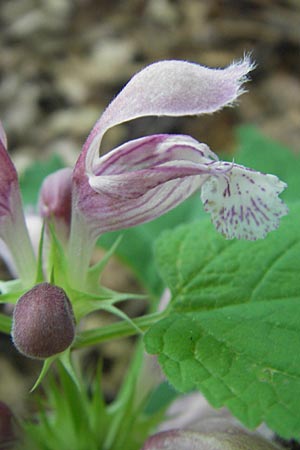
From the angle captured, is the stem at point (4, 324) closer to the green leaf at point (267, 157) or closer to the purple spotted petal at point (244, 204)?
the purple spotted petal at point (244, 204)

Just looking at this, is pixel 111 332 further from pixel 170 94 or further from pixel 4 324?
pixel 170 94

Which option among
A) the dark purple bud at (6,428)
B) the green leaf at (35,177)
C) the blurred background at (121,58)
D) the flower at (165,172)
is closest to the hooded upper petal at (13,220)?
the flower at (165,172)

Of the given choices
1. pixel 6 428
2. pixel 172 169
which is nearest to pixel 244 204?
pixel 172 169

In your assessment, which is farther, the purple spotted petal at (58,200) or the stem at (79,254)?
the purple spotted petal at (58,200)

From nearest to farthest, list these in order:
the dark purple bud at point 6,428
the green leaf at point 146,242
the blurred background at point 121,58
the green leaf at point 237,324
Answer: the green leaf at point 237,324 < the dark purple bud at point 6,428 < the green leaf at point 146,242 < the blurred background at point 121,58

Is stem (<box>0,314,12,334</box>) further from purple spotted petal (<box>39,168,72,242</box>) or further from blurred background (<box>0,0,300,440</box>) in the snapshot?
blurred background (<box>0,0,300,440</box>)

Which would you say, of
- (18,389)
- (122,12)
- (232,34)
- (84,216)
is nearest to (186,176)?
(84,216)
